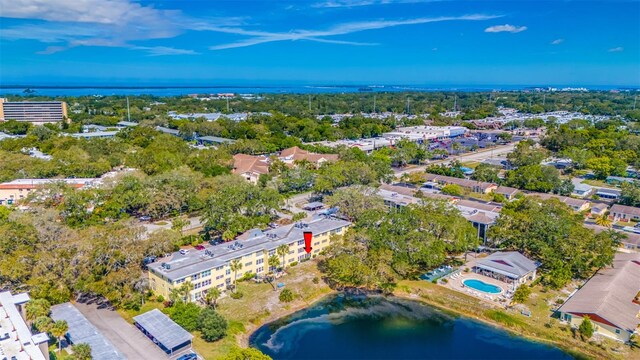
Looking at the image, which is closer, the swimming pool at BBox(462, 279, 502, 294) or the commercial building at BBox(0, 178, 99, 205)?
the swimming pool at BBox(462, 279, 502, 294)

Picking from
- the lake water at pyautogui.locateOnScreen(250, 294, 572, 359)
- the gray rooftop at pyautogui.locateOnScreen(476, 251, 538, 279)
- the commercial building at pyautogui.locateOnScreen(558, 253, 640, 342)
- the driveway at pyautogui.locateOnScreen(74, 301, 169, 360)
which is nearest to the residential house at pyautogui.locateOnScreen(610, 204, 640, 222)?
the commercial building at pyautogui.locateOnScreen(558, 253, 640, 342)

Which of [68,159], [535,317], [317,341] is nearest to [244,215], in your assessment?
[317,341]

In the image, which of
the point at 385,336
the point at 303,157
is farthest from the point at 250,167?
the point at 385,336

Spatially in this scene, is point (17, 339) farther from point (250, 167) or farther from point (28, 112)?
point (28, 112)

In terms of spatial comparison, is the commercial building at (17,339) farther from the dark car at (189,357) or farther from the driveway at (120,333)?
the dark car at (189,357)

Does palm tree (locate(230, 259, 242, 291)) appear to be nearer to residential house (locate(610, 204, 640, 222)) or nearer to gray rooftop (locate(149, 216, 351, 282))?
gray rooftop (locate(149, 216, 351, 282))
